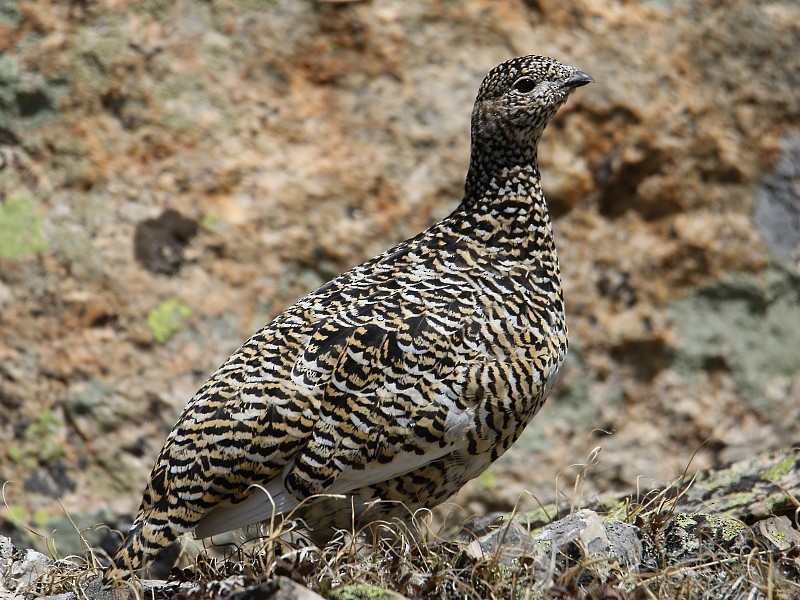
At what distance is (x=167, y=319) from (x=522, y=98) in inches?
129

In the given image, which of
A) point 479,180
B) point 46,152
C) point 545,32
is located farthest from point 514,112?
point 46,152

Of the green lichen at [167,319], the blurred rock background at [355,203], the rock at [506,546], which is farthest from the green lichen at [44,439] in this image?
the rock at [506,546]

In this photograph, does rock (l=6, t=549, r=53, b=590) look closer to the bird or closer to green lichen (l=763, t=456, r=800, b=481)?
the bird

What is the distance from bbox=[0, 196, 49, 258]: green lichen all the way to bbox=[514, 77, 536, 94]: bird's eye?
12.3 feet

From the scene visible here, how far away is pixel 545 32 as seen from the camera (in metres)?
8.16

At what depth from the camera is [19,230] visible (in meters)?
7.41

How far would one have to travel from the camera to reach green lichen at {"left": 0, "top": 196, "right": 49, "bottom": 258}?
7371 millimetres

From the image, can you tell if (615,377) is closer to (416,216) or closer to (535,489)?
(535,489)

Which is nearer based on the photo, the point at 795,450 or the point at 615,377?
the point at 795,450

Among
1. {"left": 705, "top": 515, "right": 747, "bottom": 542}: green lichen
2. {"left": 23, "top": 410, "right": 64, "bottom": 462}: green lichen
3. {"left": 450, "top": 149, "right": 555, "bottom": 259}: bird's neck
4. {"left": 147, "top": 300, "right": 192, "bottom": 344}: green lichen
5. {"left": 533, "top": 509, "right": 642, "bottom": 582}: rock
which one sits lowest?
{"left": 23, "top": 410, "right": 64, "bottom": 462}: green lichen

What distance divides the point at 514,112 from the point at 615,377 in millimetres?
3162

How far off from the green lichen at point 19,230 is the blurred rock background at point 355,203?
0.05 feet

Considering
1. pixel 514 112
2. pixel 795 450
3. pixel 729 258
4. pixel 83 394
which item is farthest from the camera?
pixel 729 258

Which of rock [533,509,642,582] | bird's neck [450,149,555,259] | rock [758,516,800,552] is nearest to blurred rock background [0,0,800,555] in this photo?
bird's neck [450,149,555,259]
